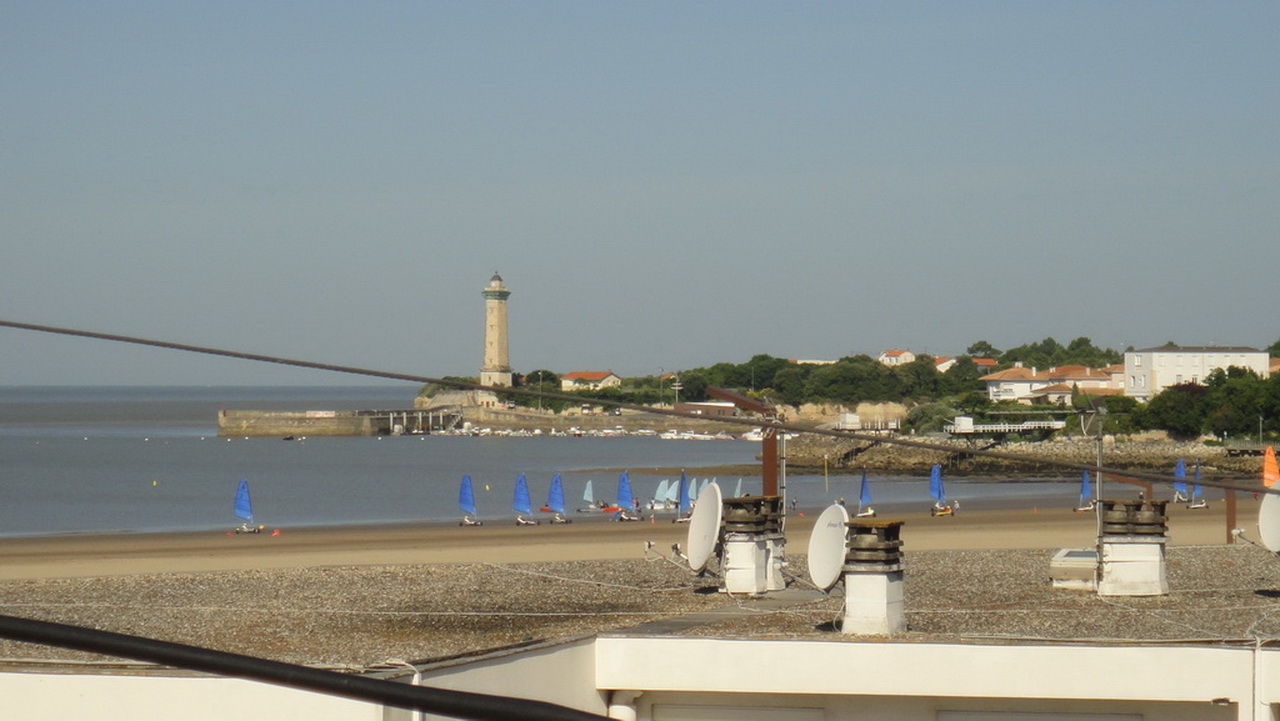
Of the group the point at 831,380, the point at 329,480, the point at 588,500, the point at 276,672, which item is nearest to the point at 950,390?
the point at 831,380

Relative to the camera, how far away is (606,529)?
34.2 meters

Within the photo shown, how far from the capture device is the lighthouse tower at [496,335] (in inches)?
5561

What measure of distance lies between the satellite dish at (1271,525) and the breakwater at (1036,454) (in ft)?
173

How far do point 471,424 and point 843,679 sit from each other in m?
140

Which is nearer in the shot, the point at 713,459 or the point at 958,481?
the point at 958,481

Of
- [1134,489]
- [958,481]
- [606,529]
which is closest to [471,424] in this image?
[958,481]

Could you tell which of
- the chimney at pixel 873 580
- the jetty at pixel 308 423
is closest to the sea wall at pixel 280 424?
the jetty at pixel 308 423

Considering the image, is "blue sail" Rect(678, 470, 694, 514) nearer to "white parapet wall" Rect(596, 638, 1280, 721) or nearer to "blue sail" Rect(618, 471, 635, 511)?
"blue sail" Rect(618, 471, 635, 511)

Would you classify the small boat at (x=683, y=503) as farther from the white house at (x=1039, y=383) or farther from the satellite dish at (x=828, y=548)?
the white house at (x=1039, y=383)

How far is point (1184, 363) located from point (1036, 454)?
5114 cm

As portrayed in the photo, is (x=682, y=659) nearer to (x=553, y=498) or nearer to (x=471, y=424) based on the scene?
(x=553, y=498)

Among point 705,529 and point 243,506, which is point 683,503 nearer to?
point 243,506

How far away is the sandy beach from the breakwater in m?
29.1

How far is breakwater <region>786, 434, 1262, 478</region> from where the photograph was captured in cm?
6812
